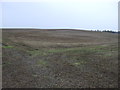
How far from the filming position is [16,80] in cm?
1031

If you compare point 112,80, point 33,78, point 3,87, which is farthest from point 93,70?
point 3,87

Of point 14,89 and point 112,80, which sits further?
point 112,80

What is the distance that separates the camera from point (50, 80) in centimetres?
1049

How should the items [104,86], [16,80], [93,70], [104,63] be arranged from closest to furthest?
[104,86], [16,80], [93,70], [104,63]

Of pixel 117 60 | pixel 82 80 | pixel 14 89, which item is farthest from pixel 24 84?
pixel 117 60

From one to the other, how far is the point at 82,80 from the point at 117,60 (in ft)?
19.9

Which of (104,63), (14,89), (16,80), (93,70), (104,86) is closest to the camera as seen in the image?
(14,89)

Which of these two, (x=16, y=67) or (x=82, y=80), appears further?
(x=16, y=67)

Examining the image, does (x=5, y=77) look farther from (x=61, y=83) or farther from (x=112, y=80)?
(x=112, y=80)

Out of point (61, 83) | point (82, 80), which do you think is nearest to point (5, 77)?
point (61, 83)

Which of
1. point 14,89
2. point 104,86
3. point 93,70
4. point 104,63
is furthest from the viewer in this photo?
point 104,63

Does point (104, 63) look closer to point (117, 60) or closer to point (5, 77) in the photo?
point (117, 60)

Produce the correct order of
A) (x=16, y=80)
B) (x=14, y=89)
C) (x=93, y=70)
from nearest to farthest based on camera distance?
(x=14, y=89) → (x=16, y=80) → (x=93, y=70)

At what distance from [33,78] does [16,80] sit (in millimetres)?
994
